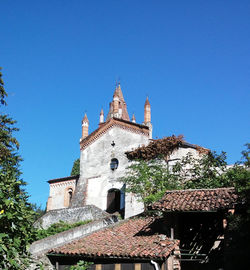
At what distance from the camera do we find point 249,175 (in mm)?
11828

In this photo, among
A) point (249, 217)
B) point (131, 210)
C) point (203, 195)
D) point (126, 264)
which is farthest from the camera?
point (131, 210)

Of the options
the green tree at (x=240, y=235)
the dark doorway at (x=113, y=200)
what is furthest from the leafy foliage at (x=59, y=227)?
the green tree at (x=240, y=235)

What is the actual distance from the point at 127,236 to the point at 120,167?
42.9ft

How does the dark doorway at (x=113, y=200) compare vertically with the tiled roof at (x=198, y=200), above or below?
above

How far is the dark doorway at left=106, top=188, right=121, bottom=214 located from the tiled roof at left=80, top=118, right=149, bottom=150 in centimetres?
507

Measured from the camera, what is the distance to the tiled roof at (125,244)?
12.6 meters

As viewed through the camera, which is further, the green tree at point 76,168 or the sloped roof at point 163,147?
the green tree at point 76,168

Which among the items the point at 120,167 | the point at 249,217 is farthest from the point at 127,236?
the point at 120,167

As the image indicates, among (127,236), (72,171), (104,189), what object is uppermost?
(72,171)

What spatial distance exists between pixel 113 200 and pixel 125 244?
14132 millimetres

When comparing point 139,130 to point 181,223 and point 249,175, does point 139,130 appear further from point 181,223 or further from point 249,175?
point 249,175

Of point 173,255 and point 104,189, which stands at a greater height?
point 104,189

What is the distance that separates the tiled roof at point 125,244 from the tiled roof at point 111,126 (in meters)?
11.7

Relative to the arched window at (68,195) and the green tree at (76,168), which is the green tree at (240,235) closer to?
the arched window at (68,195)
